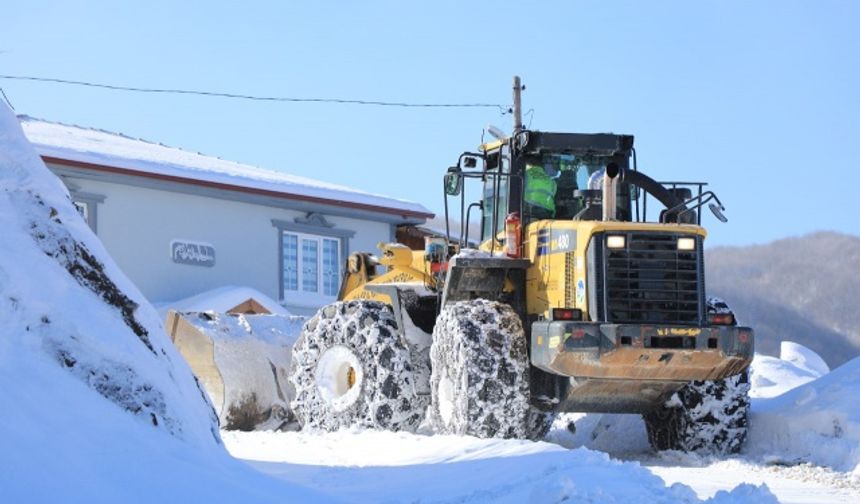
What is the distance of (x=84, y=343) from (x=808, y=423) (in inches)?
283

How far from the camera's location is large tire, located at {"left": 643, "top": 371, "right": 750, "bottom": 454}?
1174cm

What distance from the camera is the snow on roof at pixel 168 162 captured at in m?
21.5

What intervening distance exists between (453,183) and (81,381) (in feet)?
19.9

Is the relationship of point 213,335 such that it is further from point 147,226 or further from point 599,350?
point 147,226

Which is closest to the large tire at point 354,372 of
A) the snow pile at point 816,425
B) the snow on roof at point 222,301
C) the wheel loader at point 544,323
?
the wheel loader at point 544,323

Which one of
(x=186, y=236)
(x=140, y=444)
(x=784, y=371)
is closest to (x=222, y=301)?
(x=186, y=236)

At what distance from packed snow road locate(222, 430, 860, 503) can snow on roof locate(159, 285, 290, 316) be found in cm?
999

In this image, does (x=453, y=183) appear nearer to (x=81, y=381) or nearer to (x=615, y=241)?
(x=615, y=241)

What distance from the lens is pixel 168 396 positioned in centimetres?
676

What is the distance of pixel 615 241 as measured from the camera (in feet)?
35.2

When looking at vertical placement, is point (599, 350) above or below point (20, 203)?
below

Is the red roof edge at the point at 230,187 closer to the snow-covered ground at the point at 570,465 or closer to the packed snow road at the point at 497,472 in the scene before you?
the snow-covered ground at the point at 570,465

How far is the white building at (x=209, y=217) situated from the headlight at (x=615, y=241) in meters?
12.3

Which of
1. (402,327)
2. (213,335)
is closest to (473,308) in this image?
(402,327)
